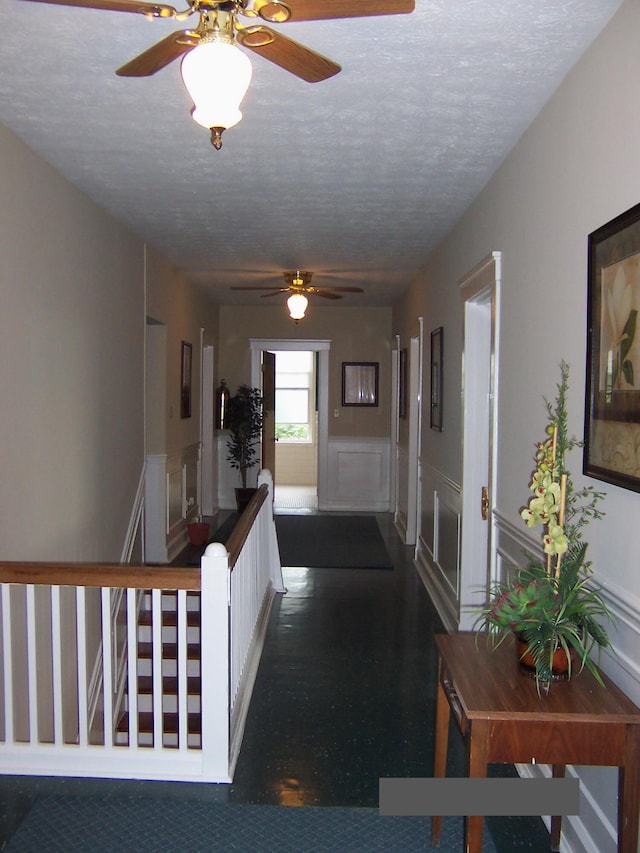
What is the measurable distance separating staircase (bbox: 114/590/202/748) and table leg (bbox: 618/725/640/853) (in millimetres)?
2971

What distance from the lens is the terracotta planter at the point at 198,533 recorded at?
6.43m

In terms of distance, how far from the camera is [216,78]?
1557 millimetres

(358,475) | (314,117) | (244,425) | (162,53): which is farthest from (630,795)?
(358,475)

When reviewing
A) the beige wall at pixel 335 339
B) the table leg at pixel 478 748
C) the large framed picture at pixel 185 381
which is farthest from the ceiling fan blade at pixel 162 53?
the beige wall at pixel 335 339

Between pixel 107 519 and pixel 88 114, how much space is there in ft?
8.55

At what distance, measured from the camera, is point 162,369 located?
591 cm

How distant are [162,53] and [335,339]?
7146mm

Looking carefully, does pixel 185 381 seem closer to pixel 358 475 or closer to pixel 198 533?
pixel 198 533

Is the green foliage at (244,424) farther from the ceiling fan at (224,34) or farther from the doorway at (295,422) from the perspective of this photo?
the ceiling fan at (224,34)

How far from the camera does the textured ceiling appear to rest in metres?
2.10

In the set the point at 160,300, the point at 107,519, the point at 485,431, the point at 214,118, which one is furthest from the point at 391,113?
the point at 160,300

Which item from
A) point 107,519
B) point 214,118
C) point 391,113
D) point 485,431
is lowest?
point 107,519

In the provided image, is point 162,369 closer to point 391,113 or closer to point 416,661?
point 416,661
